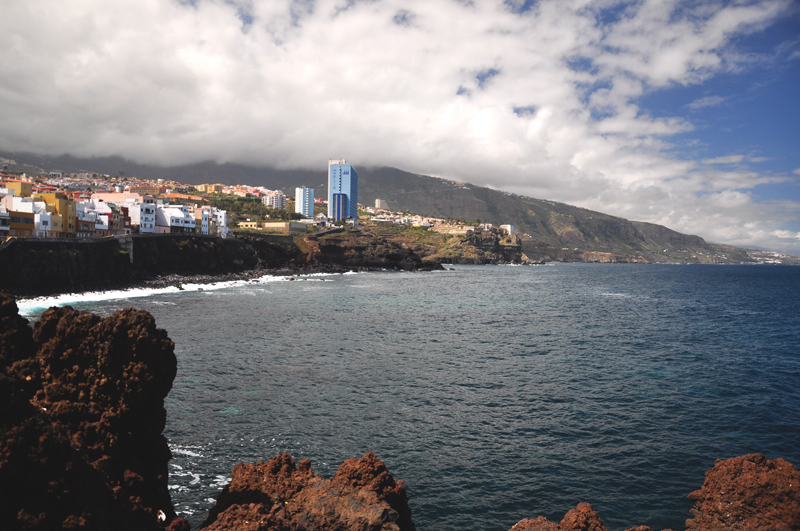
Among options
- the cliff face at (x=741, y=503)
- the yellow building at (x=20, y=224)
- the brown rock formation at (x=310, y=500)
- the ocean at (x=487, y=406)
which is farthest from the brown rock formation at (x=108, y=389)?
the yellow building at (x=20, y=224)

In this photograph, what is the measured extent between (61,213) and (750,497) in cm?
10202

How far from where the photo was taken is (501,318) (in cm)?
5866

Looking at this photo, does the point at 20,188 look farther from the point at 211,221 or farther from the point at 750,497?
the point at 750,497

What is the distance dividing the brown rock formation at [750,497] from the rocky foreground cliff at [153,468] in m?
0.03

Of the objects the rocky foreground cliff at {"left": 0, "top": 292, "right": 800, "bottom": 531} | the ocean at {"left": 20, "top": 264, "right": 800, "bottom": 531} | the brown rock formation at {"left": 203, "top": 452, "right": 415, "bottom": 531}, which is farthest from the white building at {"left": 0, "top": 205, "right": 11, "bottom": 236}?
the brown rock formation at {"left": 203, "top": 452, "right": 415, "bottom": 531}

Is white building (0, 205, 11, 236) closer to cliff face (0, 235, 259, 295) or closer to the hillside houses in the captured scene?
the hillside houses

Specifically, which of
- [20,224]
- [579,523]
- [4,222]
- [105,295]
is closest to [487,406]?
[579,523]

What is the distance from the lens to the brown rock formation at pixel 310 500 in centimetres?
998

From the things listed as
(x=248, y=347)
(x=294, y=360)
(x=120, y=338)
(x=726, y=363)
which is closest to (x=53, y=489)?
(x=120, y=338)

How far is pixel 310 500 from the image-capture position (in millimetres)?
11633

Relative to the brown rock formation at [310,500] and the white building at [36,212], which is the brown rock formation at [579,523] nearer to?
the brown rock formation at [310,500]

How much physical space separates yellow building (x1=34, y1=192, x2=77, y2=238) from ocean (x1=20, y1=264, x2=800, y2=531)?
1239 inches

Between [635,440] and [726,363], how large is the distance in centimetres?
2233

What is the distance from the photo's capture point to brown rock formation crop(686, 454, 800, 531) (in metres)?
12.3
